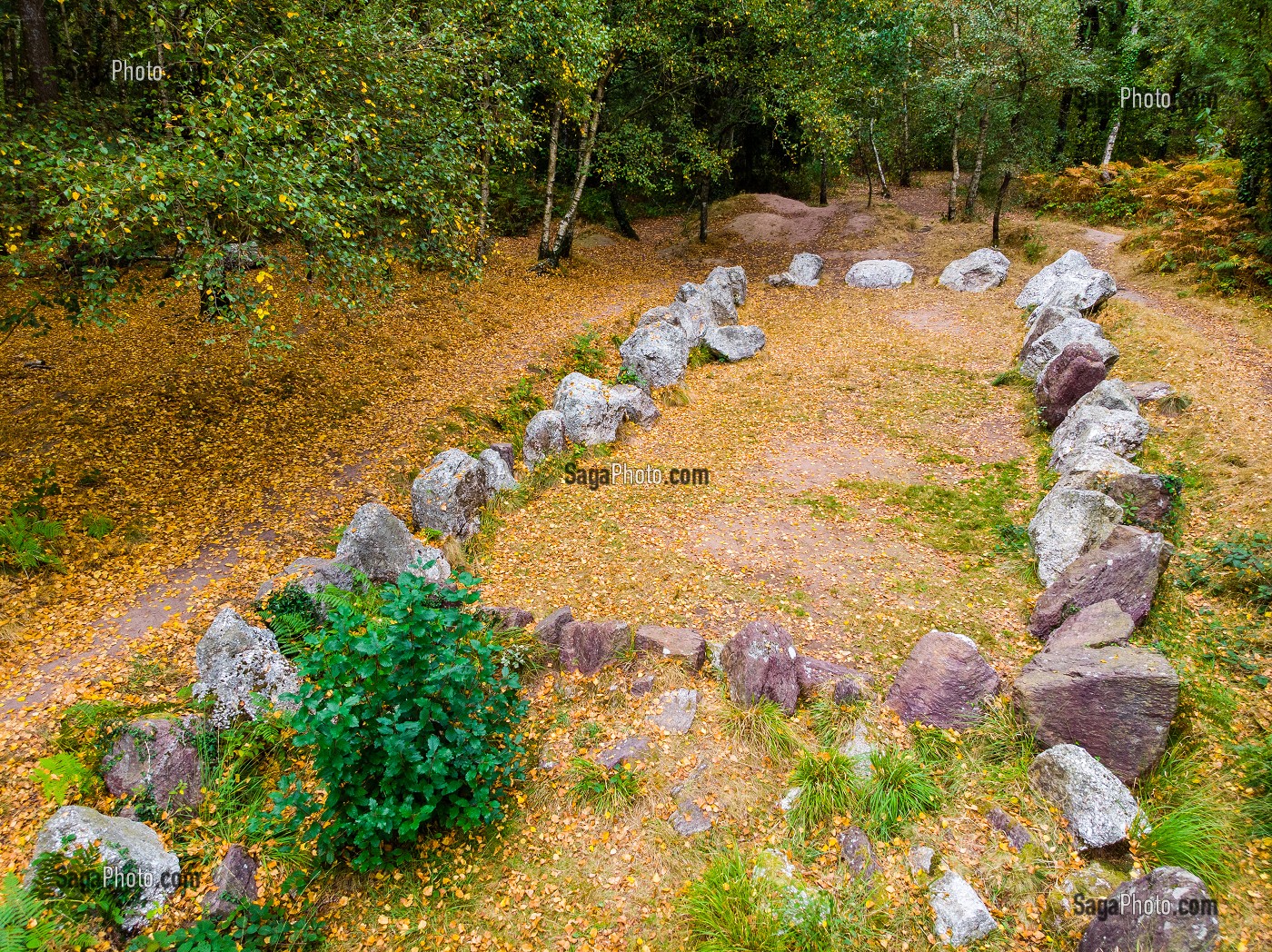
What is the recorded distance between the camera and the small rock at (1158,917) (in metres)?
3.92

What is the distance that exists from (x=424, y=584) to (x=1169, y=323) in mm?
15929

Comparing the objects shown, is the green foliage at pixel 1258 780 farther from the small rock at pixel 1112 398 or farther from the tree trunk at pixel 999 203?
the tree trunk at pixel 999 203

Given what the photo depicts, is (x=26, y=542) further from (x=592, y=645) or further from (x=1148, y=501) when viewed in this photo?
(x=1148, y=501)

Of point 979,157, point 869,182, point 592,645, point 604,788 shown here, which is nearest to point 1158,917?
point 604,788

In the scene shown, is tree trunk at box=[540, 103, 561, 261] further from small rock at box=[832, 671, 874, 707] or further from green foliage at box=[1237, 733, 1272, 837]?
green foliage at box=[1237, 733, 1272, 837]

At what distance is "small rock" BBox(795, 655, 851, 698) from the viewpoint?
6629 millimetres

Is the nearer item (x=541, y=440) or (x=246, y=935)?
(x=246, y=935)

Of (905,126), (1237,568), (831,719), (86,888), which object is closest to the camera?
(86,888)

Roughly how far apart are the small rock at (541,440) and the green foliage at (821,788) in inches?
287

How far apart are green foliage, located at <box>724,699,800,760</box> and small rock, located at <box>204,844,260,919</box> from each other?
13.7 ft

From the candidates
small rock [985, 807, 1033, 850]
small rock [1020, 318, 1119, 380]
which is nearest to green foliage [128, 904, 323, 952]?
small rock [985, 807, 1033, 850]

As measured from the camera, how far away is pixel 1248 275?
47.2ft

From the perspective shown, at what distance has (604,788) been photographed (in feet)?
19.1

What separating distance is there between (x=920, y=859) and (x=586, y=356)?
12.0 metres
